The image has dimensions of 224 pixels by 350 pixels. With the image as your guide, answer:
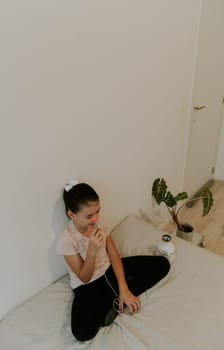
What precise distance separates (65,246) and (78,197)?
26 cm

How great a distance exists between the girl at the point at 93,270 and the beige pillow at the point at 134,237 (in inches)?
5.3

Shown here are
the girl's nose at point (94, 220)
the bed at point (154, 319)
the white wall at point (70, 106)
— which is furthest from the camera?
the girl's nose at point (94, 220)

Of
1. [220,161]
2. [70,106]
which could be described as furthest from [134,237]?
[220,161]

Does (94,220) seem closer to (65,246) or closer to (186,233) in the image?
(65,246)

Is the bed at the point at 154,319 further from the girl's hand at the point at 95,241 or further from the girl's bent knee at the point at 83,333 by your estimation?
the girl's hand at the point at 95,241

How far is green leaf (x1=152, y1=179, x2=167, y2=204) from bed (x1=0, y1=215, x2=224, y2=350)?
56cm

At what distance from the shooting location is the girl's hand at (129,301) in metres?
1.31

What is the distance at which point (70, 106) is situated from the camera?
1264mm

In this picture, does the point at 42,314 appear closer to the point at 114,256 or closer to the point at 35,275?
the point at 35,275

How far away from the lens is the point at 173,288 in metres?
1.42

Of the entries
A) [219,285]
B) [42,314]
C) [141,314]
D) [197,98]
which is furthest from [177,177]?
[42,314]

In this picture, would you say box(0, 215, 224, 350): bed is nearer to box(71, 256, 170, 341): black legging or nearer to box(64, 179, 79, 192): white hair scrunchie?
box(71, 256, 170, 341): black legging

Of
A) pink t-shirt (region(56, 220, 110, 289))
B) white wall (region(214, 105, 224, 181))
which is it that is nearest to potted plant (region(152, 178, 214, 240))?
pink t-shirt (region(56, 220, 110, 289))

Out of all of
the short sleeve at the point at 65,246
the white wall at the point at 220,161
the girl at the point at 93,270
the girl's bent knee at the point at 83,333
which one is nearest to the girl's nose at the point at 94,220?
the girl at the point at 93,270
